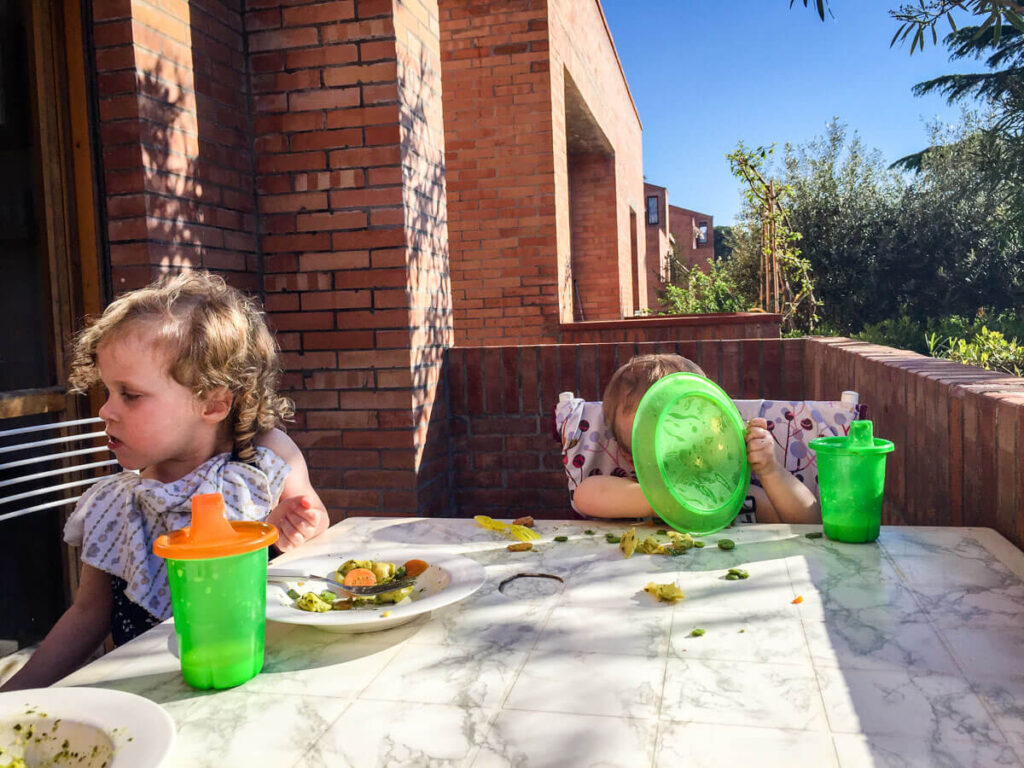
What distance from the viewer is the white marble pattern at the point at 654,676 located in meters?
0.88

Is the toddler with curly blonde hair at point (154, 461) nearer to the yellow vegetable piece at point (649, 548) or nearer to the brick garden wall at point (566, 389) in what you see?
the yellow vegetable piece at point (649, 548)

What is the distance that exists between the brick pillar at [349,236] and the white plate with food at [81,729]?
2.66 m

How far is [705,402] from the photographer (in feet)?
5.92

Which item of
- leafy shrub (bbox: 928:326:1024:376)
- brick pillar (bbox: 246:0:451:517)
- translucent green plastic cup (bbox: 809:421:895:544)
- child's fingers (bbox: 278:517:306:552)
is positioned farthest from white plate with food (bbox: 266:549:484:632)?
leafy shrub (bbox: 928:326:1024:376)

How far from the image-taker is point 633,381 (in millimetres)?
2236

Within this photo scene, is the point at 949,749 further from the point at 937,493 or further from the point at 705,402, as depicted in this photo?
the point at 937,493

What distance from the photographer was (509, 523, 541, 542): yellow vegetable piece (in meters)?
1.78

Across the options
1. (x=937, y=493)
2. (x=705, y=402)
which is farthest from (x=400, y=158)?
(x=937, y=493)

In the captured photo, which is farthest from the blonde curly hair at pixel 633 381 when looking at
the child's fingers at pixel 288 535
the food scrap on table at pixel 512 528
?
the child's fingers at pixel 288 535

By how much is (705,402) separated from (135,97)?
236 centimetres

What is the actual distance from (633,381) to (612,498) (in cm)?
41

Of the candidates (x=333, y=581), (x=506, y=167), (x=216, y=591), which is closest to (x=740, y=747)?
(x=216, y=591)

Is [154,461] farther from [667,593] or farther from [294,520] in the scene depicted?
[667,593]

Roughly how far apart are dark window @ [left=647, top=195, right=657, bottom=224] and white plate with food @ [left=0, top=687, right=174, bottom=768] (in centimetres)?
3501
